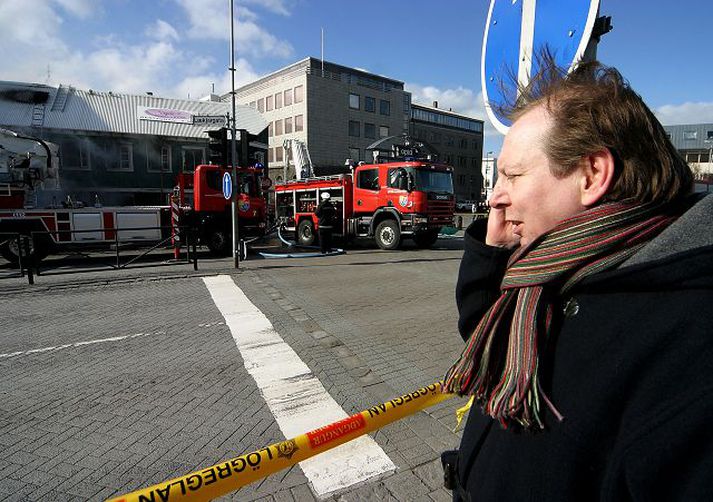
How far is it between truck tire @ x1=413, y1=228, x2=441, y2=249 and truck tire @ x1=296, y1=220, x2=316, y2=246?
171 inches

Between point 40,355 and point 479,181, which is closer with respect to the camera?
point 40,355

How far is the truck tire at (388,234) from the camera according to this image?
14984 mm

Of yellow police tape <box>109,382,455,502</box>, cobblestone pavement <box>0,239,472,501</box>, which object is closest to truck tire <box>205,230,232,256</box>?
cobblestone pavement <box>0,239,472,501</box>

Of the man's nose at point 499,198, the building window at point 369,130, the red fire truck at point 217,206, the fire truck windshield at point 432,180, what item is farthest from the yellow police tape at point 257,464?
the building window at point 369,130

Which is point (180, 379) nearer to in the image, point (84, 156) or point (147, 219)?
point (147, 219)

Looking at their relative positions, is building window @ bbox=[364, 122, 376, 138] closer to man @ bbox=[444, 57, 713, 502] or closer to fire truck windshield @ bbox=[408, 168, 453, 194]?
fire truck windshield @ bbox=[408, 168, 453, 194]

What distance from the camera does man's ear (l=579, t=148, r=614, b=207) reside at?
0.98 meters

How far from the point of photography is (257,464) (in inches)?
66.6

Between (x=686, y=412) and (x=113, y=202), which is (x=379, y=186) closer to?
(x=686, y=412)

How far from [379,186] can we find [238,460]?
46.6ft

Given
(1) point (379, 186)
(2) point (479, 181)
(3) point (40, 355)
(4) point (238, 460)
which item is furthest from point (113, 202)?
(2) point (479, 181)

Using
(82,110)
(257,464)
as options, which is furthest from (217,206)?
(82,110)

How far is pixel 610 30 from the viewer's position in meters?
1.35

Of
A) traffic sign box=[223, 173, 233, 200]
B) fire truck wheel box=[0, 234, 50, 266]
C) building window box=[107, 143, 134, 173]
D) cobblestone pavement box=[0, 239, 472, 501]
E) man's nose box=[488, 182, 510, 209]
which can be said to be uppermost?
building window box=[107, 143, 134, 173]
